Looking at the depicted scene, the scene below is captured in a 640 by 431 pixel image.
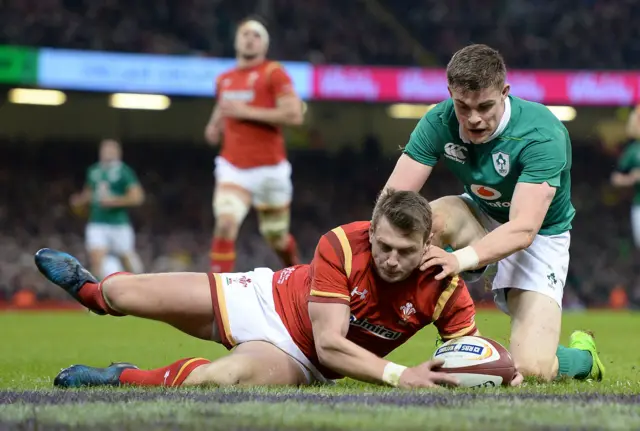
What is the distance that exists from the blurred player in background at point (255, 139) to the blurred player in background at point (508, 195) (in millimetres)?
4419

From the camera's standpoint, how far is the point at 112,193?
13.5 meters

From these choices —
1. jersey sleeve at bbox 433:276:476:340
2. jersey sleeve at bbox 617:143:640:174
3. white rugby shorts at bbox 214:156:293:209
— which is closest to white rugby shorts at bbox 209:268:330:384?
jersey sleeve at bbox 433:276:476:340

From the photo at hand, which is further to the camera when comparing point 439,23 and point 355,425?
point 439,23

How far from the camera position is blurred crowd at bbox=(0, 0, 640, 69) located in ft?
60.0

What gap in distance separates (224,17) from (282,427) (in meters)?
17.0

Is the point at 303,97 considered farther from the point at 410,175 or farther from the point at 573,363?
the point at 573,363

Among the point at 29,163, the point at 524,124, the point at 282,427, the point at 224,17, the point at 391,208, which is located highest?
the point at 224,17

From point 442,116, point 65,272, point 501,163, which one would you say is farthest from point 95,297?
point 501,163

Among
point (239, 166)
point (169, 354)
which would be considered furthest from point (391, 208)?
point (239, 166)

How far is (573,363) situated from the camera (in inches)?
211

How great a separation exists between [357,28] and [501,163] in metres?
15.4

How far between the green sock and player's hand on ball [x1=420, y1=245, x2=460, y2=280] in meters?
1.17

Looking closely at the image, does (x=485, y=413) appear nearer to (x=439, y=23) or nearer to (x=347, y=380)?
(x=347, y=380)

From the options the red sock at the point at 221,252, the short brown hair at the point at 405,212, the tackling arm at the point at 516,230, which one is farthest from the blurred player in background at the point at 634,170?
the short brown hair at the point at 405,212
